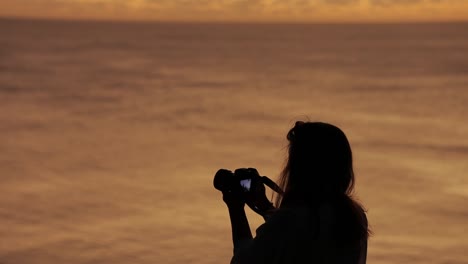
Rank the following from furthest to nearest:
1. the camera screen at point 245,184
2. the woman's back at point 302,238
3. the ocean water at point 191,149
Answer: the ocean water at point 191,149 → the camera screen at point 245,184 → the woman's back at point 302,238

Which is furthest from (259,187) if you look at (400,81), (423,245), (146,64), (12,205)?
(146,64)

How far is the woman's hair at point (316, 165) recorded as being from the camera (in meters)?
1.91

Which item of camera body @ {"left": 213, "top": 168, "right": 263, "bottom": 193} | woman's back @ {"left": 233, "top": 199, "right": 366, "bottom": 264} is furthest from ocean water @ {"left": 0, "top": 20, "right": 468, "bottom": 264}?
woman's back @ {"left": 233, "top": 199, "right": 366, "bottom": 264}

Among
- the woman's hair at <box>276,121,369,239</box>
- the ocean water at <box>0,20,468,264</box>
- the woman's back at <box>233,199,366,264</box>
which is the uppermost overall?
the ocean water at <box>0,20,468,264</box>

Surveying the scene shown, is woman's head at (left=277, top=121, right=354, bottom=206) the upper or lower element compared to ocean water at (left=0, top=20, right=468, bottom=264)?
lower

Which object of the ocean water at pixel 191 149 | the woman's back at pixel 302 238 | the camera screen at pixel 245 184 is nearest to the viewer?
the woman's back at pixel 302 238

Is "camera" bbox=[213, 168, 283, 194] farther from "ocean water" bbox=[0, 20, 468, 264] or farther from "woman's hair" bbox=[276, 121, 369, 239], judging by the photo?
"ocean water" bbox=[0, 20, 468, 264]

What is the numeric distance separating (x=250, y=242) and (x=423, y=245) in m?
3.13

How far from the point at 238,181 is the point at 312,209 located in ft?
0.65

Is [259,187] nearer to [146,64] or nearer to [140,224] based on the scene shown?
[140,224]

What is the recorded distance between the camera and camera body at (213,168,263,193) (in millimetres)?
2061

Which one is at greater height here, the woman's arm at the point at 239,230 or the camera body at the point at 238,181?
the camera body at the point at 238,181

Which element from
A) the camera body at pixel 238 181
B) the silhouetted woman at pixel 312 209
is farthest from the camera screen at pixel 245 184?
the silhouetted woman at pixel 312 209

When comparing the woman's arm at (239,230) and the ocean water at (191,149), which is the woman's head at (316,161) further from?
the ocean water at (191,149)
